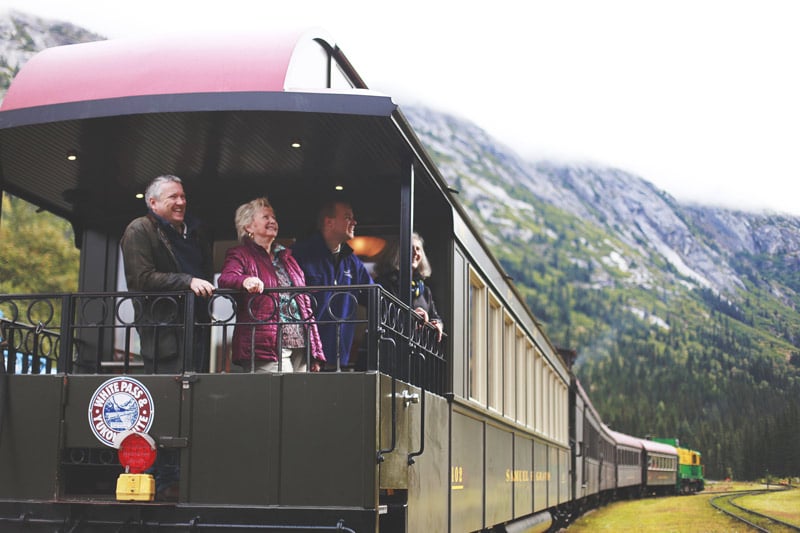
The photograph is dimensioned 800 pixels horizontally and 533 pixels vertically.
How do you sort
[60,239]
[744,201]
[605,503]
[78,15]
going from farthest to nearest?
[78,15] < [60,239] < [605,503] < [744,201]

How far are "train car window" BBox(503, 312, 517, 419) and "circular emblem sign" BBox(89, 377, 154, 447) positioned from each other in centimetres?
519

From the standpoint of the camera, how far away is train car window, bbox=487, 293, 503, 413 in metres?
9.76

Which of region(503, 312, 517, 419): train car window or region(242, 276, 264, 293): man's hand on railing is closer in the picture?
region(242, 276, 264, 293): man's hand on railing

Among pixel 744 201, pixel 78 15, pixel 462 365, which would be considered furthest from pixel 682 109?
pixel 462 365

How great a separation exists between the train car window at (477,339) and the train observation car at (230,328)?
4cm

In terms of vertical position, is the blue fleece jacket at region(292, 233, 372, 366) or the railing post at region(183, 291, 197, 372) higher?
the blue fleece jacket at region(292, 233, 372, 366)

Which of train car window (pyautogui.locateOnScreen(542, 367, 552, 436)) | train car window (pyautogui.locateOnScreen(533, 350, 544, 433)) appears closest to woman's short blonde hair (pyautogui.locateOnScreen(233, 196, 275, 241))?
train car window (pyautogui.locateOnScreen(533, 350, 544, 433))

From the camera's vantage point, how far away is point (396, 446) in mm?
6059

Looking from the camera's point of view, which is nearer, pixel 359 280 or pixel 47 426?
pixel 47 426

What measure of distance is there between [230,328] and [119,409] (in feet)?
8.77

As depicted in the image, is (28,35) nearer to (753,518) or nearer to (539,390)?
(753,518)

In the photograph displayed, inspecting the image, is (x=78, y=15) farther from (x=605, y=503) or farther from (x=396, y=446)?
(x=396, y=446)

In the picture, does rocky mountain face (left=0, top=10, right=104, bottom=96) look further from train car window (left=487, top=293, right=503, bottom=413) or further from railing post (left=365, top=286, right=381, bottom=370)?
railing post (left=365, top=286, right=381, bottom=370)

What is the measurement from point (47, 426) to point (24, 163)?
2180 millimetres
